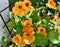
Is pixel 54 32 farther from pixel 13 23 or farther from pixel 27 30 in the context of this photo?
pixel 13 23

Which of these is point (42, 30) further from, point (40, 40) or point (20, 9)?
point (20, 9)

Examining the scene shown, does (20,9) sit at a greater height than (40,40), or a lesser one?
greater

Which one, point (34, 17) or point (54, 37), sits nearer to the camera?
point (54, 37)

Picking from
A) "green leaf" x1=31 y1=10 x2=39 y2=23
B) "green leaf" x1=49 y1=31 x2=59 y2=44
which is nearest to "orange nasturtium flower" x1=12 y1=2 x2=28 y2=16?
"green leaf" x1=31 y1=10 x2=39 y2=23

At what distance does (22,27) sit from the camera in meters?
1.30

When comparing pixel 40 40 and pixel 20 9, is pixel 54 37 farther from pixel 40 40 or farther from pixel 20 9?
pixel 20 9

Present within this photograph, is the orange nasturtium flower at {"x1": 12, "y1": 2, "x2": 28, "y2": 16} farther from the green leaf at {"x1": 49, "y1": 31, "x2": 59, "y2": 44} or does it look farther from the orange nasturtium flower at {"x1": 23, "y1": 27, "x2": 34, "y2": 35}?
the green leaf at {"x1": 49, "y1": 31, "x2": 59, "y2": 44}

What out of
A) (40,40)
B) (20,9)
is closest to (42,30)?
(40,40)

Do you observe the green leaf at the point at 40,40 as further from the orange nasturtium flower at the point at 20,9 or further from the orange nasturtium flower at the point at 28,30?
the orange nasturtium flower at the point at 20,9

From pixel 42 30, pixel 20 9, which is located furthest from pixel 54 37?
pixel 20 9

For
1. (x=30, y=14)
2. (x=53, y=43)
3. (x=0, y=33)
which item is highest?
(x=30, y=14)

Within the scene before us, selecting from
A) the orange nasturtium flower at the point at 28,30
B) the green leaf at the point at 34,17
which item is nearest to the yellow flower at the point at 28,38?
the orange nasturtium flower at the point at 28,30

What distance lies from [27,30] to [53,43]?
0.14 m

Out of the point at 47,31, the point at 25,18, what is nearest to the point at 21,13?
the point at 25,18
